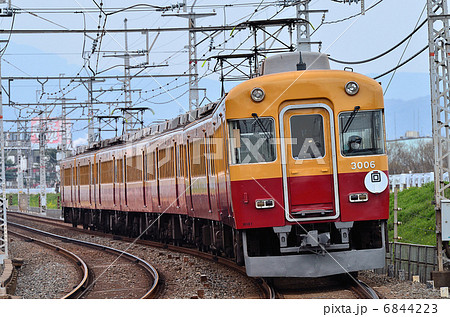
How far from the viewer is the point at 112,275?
15.3 meters

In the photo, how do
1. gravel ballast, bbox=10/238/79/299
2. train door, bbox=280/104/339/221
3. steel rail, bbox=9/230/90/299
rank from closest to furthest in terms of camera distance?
train door, bbox=280/104/339/221 < steel rail, bbox=9/230/90/299 < gravel ballast, bbox=10/238/79/299

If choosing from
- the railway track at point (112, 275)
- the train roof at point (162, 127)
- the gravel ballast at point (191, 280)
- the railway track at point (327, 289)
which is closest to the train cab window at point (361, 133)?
the railway track at point (327, 289)

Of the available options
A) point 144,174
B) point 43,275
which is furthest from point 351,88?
point 144,174

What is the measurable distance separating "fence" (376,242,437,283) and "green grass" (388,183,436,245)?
13.8 ft

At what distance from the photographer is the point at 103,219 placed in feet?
96.1

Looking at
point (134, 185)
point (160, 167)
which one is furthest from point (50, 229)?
point (160, 167)

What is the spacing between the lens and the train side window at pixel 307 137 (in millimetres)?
11062

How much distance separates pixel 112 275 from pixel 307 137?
589 centimetres

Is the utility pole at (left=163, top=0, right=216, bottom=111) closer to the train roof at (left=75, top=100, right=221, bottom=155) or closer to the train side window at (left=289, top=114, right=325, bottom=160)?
the train roof at (left=75, top=100, right=221, bottom=155)

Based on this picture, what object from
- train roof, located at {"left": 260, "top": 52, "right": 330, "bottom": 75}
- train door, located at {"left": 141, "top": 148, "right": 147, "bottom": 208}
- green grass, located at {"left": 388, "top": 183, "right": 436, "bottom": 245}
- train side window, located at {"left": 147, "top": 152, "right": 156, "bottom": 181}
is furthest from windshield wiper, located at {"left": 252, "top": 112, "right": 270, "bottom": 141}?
train door, located at {"left": 141, "top": 148, "right": 147, "bottom": 208}

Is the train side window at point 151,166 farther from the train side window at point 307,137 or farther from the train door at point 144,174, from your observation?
the train side window at point 307,137

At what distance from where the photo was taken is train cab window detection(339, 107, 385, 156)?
1110cm

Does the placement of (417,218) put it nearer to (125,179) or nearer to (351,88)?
(125,179)

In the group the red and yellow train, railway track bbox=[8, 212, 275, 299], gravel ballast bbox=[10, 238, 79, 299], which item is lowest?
gravel ballast bbox=[10, 238, 79, 299]
